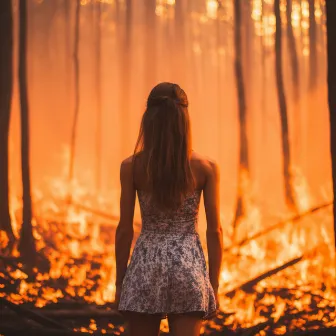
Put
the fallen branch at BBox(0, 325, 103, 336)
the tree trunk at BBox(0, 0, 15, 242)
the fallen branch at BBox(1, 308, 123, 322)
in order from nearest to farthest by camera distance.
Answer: the fallen branch at BBox(0, 325, 103, 336), the fallen branch at BBox(1, 308, 123, 322), the tree trunk at BBox(0, 0, 15, 242)

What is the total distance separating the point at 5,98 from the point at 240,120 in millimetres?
1614

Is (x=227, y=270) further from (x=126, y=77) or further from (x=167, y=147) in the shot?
(x=167, y=147)

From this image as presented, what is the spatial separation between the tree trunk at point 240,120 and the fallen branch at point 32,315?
134 centimetres

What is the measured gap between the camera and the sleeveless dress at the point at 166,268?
1.90 metres

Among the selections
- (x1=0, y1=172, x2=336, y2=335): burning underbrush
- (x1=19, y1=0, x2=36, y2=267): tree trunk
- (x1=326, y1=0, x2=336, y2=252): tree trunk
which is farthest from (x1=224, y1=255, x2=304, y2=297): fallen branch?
(x1=19, y1=0, x2=36, y2=267): tree trunk

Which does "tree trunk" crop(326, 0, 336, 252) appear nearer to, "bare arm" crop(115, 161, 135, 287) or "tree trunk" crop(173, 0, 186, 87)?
"tree trunk" crop(173, 0, 186, 87)

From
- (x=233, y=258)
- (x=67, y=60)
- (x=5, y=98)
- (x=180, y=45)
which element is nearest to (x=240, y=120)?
(x=180, y=45)

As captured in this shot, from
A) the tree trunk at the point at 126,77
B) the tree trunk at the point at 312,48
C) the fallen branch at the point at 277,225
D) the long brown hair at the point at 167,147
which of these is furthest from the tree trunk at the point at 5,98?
the long brown hair at the point at 167,147

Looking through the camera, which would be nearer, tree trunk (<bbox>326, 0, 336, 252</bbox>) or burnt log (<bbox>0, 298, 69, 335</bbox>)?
burnt log (<bbox>0, 298, 69, 335</bbox>)

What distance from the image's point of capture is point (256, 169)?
15.6 feet

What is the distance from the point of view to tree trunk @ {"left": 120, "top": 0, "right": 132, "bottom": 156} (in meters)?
4.79

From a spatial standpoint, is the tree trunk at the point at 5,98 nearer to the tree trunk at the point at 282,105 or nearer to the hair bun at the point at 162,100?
the tree trunk at the point at 282,105

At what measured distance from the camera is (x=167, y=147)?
6.15ft

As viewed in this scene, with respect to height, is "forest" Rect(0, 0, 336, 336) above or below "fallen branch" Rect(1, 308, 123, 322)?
above
